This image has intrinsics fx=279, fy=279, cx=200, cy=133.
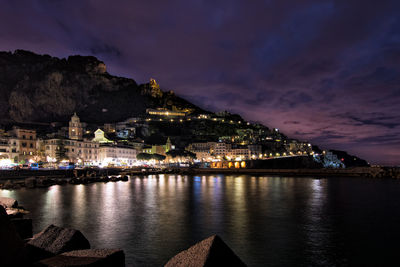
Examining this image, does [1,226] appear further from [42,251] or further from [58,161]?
[58,161]

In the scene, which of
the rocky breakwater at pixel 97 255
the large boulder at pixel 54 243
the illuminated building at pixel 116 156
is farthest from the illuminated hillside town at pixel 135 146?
the rocky breakwater at pixel 97 255

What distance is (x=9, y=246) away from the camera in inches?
194

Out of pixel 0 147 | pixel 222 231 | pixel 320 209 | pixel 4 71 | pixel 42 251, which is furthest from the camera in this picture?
pixel 4 71

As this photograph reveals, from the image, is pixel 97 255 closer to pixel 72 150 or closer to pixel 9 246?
pixel 9 246

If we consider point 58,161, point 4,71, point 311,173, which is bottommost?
point 311,173

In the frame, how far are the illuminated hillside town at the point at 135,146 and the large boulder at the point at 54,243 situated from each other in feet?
231

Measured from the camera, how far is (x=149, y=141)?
493ft

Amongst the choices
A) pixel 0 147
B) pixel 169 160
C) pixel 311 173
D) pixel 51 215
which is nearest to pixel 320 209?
pixel 51 215

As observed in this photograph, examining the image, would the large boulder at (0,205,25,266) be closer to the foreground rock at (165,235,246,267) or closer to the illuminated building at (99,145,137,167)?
the foreground rock at (165,235,246,267)

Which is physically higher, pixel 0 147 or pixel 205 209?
pixel 0 147

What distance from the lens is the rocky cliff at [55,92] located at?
149 meters

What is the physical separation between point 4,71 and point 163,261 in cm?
19412

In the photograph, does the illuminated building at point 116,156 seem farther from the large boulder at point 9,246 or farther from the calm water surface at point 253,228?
the large boulder at point 9,246

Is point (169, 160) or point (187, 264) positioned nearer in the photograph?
point (187, 264)
